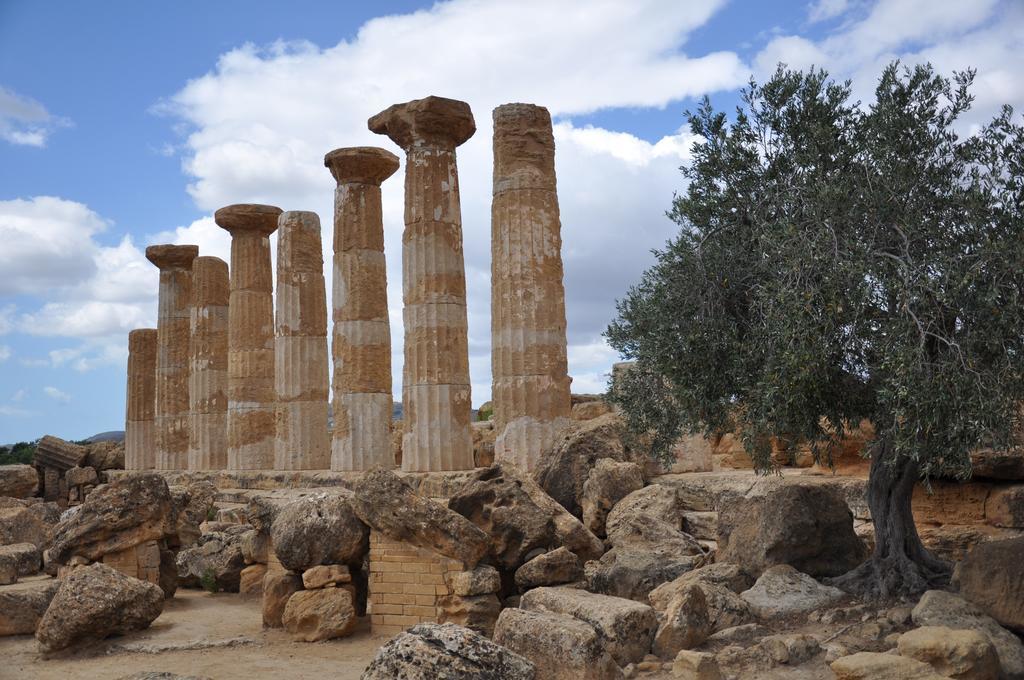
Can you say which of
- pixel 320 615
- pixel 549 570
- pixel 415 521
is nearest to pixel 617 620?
pixel 549 570

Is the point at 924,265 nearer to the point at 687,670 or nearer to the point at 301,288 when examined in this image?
the point at 687,670

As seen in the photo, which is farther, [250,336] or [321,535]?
[250,336]

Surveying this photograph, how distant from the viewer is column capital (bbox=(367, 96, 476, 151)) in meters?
17.0

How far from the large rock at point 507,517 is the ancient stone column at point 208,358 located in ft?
49.1

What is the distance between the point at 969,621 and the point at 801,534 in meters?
2.21

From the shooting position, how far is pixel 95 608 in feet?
36.0

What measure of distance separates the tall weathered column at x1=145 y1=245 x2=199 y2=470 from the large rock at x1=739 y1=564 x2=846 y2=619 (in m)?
20.7

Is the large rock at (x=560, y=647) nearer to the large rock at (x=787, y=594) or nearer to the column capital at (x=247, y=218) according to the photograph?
the large rock at (x=787, y=594)

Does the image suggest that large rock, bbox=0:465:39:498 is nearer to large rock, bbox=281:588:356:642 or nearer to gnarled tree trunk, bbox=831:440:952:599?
large rock, bbox=281:588:356:642

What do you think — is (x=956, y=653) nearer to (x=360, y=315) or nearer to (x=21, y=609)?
(x=21, y=609)

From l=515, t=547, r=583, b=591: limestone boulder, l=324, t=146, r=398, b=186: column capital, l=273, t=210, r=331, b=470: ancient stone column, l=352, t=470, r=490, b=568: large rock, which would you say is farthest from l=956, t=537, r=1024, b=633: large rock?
l=273, t=210, r=331, b=470: ancient stone column

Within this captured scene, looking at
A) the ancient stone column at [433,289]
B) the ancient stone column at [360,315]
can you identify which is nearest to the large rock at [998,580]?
the ancient stone column at [433,289]

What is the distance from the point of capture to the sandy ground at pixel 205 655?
32.7 feet

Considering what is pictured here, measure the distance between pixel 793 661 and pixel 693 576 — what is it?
2.03 meters
